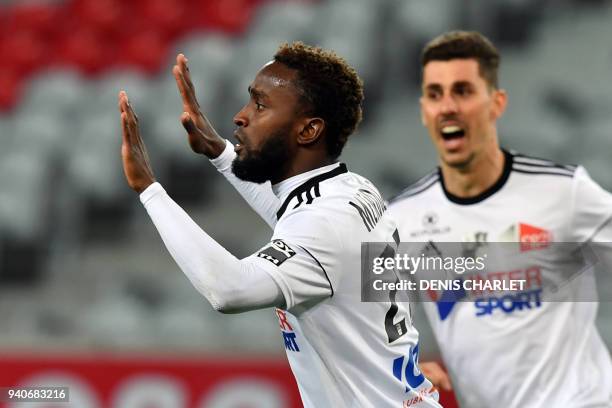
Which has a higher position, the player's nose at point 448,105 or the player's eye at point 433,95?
the player's eye at point 433,95

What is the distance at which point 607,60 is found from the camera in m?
8.12

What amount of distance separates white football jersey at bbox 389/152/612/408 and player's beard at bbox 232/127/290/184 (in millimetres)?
1213

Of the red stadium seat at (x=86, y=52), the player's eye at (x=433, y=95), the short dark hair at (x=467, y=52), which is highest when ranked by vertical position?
the red stadium seat at (x=86, y=52)

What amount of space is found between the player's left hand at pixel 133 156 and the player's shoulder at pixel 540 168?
6.19ft

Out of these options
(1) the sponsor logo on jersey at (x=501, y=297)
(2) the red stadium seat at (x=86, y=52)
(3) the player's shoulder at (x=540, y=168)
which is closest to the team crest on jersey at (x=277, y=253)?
(1) the sponsor logo on jersey at (x=501, y=297)

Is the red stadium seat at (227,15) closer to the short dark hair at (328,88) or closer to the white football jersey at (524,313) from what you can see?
the white football jersey at (524,313)

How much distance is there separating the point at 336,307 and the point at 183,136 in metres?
5.38

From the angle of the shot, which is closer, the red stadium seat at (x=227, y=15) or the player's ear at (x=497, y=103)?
the player's ear at (x=497, y=103)

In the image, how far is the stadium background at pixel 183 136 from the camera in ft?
23.4

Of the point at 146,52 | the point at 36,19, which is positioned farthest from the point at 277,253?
the point at 36,19

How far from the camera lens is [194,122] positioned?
357 centimetres

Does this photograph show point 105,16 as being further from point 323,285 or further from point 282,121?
point 323,285

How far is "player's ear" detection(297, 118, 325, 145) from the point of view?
10.1 ft

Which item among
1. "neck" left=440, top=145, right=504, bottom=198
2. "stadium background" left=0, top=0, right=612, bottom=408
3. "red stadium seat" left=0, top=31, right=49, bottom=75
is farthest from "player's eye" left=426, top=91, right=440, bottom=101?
"red stadium seat" left=0, top=31, right=49, bottom=75
